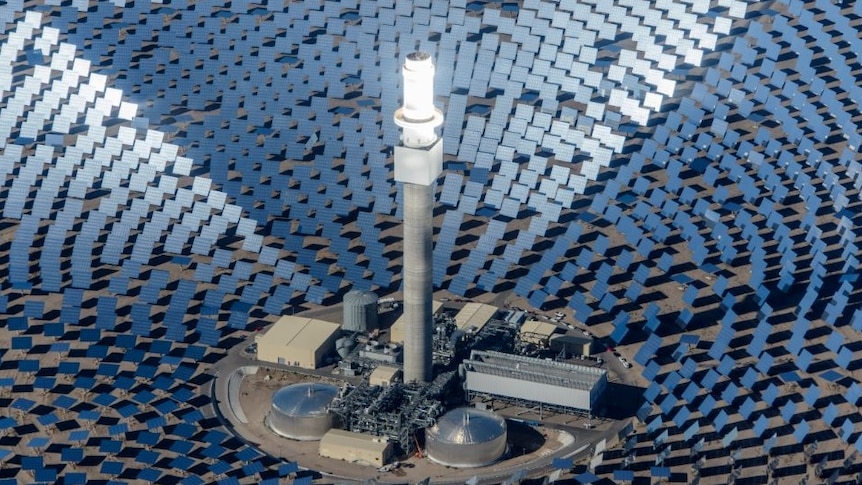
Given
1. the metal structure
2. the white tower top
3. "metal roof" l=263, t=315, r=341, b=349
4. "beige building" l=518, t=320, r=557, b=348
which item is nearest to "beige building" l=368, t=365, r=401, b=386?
the metal structure

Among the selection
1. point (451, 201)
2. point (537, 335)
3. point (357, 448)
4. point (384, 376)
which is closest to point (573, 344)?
point (537, 335)

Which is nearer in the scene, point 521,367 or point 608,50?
point 521,367

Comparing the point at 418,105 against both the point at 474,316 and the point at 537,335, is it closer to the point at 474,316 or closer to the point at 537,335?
the point at 474,316

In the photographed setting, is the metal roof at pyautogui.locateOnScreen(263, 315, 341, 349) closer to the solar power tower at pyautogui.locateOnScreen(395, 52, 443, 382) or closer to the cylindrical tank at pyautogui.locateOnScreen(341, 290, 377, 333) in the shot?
the cylindrical tank at pyautogui.locateOnScreen(341, 290, 377, 333)

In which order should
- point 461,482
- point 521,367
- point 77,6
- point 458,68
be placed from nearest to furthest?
point 461,482 < point 521,367 < point 458,68 < point 77,6

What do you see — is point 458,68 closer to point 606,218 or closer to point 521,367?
point 606,218

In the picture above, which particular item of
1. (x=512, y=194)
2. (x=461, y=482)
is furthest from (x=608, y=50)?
(x=461, y=482)
